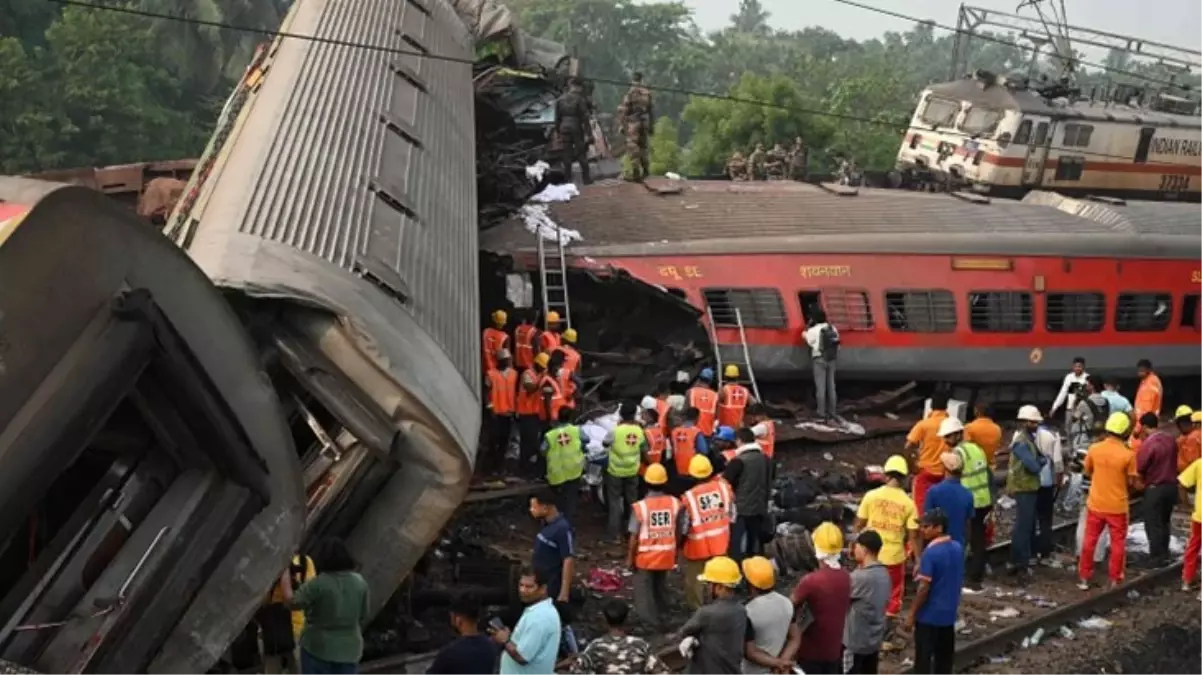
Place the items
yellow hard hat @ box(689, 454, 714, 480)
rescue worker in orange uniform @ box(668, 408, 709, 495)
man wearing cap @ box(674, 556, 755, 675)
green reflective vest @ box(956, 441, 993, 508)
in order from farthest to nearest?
rescue worker in orange uniform @ box(668, 408, 709, 495) < green reflective vest @ box(956, 441, 993, 508) < yellow hard hat @ box(689, 454, 714, 480) < man wearing cap @ box(674, 556, 755, 675)

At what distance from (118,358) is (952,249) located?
13.2 m

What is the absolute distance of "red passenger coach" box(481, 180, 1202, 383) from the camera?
14.9m

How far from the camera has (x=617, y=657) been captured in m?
6.02

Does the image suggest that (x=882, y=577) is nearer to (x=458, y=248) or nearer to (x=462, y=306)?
(x=462, y=306)

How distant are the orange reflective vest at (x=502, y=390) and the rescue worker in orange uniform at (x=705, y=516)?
297 cm

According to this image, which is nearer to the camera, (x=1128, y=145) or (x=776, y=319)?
(x=776, y=319)

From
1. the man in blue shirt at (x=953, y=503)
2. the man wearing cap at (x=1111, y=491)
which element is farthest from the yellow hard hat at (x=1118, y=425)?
the man in blue shirt at (x=953, y=503)

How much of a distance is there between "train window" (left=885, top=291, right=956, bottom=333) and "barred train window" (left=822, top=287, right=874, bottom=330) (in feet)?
0.91

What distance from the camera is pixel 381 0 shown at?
1541cm

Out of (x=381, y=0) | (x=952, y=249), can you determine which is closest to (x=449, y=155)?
(x=381, y=0)

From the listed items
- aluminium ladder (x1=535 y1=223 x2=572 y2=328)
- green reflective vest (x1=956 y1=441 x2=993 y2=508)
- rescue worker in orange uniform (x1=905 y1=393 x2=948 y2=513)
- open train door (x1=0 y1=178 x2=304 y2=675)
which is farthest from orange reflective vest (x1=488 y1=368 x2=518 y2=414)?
open train door (x1=0 y1=178 x2=304 y2=675)

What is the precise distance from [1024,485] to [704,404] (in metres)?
2.64

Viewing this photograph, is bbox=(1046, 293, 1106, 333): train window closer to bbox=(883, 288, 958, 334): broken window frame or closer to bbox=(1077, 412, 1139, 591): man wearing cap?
bbox=(883, 288, 958, 334): broken window frame

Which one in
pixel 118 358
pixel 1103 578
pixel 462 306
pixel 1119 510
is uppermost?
pixel 118 358
